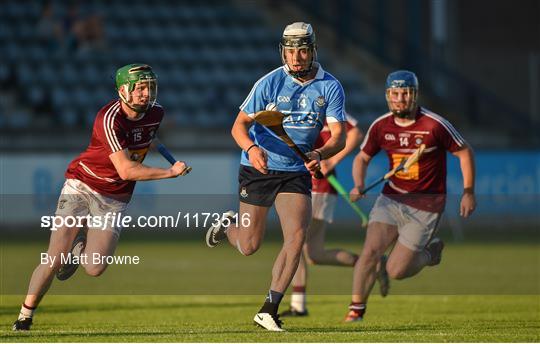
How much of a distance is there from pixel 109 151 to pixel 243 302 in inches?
159

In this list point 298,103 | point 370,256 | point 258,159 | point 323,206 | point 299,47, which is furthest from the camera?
point 323,206

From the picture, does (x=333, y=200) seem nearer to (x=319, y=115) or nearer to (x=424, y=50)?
(x=319, y=115)

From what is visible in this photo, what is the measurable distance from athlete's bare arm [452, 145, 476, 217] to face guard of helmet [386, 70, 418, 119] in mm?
568

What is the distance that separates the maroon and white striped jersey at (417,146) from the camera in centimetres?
1039

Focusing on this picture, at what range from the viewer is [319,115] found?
931 centimetres

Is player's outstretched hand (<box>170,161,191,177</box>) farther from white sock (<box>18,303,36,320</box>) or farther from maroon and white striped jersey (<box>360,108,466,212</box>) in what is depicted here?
maroon and white striped jersey (<box>360,108,466,212</box>)

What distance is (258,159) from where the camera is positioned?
8812 millimetres

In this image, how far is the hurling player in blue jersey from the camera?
29.7 ft

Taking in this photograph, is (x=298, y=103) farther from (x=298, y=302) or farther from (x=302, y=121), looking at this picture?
(x=298, y=302)

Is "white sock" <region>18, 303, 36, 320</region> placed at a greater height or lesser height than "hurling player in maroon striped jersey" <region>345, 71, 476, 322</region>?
lesser

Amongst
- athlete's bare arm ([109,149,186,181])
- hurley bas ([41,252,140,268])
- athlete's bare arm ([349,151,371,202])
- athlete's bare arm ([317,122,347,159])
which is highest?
athlete's bare arm ([317,122,347,159])

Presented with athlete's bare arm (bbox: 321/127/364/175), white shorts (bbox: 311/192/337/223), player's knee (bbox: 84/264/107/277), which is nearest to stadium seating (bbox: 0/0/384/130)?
white shorts (bbox: 311/192/337/223)

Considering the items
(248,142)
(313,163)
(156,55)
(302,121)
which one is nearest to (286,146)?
(302,121)

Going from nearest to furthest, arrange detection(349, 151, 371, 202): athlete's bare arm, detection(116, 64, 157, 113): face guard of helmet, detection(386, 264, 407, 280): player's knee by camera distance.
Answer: detection(116, 64, 157, 113): face guard of helmet, detection(386, 264, 407, 280): player's knee, detection(349, 151, 371, 202): athlete's bare arm
